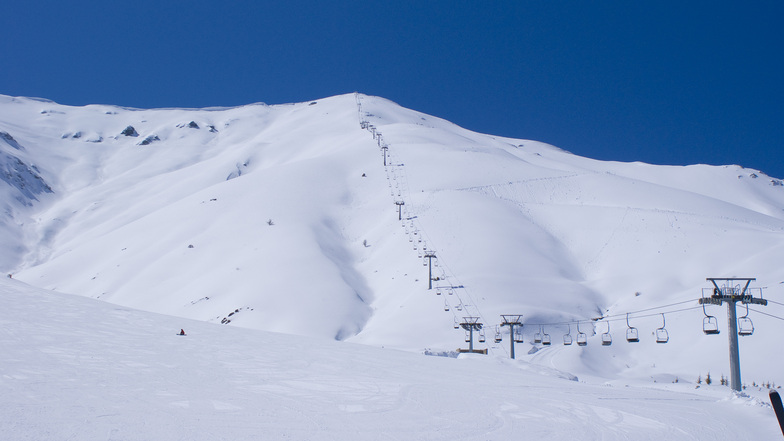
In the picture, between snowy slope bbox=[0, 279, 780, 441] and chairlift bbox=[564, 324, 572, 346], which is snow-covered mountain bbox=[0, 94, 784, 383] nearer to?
chairlift bbox=[564, 324, 572, 346]

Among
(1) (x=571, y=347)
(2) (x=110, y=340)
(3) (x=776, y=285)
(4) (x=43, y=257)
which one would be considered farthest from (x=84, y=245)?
(3) (x=776, y=285)

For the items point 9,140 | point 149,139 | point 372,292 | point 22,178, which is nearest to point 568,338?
point 372,292

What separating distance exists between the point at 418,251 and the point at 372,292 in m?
6.34

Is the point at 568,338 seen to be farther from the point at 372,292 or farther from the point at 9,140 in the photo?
the point at 9,140

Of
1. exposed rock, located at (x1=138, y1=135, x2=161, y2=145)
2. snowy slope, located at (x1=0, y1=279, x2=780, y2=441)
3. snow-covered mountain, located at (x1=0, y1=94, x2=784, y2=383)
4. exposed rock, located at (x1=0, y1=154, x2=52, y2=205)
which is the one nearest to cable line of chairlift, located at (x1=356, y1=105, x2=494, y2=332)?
snow-covered mountain, located at (x1=0, y1=94, x2=784, y2=383)

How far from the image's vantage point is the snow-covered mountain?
147ft

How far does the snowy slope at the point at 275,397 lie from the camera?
970cm

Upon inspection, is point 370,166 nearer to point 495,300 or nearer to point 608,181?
point 608,181

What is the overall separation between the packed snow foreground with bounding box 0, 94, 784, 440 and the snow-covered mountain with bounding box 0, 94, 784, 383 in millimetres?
293

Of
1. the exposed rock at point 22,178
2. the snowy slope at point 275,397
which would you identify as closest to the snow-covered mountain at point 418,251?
the exposed rock at point 22,178

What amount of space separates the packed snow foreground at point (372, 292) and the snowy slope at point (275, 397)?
0.09m

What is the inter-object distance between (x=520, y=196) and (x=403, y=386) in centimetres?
6344

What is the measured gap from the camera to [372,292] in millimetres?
55938

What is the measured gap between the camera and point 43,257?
87.1 m
